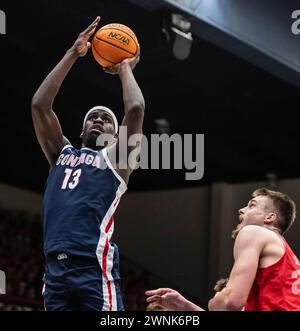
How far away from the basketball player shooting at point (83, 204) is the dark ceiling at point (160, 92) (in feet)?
14.4

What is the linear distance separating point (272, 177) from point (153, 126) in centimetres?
304

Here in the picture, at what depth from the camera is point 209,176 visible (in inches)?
619

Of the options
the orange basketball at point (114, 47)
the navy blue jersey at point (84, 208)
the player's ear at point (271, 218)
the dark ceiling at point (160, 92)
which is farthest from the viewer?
the dark ceiling at point (160, 92)

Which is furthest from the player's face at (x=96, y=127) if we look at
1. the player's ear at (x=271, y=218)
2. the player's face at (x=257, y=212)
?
the player's ear at (x=271, y=218)

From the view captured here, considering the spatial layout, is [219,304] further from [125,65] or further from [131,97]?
[125,65]

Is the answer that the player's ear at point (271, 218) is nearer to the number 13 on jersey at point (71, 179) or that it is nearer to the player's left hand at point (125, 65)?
the number 13 on jersey at point (71, 179)

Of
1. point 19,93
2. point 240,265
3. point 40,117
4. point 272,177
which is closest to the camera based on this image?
point 240,265

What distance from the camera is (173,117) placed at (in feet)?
41.9

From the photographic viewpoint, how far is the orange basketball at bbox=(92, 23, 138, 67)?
4566 millimetres

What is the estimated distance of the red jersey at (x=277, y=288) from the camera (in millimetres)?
3514
